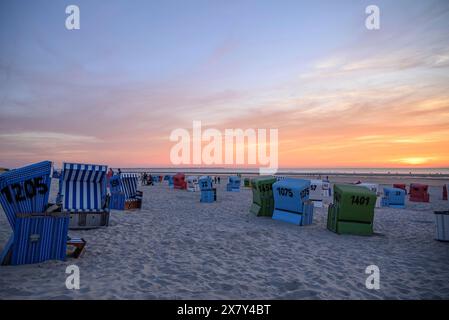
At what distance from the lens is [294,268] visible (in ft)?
21.1

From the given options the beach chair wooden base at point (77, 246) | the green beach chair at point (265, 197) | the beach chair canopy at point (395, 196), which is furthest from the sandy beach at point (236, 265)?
the beach chair canopy at point (395, 196)

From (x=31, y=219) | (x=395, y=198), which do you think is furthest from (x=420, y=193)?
(x=31, y=219)

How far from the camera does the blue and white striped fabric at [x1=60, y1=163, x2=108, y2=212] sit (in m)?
10.2

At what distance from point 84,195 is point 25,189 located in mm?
4700

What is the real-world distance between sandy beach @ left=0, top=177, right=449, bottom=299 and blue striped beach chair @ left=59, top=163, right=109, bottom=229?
67cm

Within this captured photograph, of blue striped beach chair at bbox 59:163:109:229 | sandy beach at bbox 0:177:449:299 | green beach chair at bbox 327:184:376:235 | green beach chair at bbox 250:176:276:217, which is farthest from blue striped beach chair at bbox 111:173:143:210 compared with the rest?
green beach chair at bbox 327:184:376:235

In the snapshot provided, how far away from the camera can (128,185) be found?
16500 millimetres

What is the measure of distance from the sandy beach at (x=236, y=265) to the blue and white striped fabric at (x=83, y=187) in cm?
114

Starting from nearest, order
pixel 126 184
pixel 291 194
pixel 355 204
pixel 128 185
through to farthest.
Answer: pixel 355 204
pixel 291 194
pixel 126 184
pixel 128 185

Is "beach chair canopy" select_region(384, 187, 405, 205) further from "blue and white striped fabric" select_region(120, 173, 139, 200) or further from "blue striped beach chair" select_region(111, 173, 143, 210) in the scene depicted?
"blue and white striped fabric" select_region(120, 173, 139, 200)

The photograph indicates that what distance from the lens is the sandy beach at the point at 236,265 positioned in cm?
500

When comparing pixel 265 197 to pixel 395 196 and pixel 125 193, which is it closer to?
pixel 125 193

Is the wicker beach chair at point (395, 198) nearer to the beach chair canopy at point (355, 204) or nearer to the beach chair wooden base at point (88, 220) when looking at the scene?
the beach chair canopy at point (355, 204)

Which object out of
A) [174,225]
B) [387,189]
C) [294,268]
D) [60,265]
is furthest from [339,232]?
[387,189]
